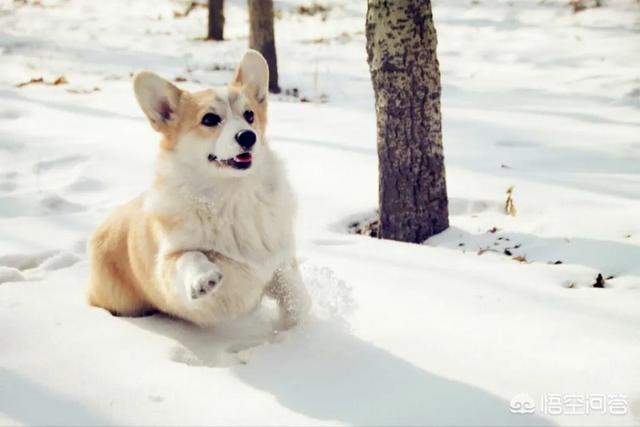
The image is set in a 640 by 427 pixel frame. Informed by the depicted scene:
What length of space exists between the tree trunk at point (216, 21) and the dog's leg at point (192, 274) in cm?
1003

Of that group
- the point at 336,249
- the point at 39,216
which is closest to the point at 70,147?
the point at 39,216

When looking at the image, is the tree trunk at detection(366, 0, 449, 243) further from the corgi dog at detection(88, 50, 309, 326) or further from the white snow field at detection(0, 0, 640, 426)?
the corgi dog at detection(88, 50, 309, 326)

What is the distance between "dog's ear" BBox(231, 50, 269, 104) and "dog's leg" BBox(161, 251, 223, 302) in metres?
0.85

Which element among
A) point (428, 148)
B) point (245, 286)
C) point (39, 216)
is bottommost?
point (39, 216)

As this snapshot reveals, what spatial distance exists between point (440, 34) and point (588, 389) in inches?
381


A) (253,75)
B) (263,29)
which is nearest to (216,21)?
(263,29)

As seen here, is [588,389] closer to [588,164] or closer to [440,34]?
[588,164]

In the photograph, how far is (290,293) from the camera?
2754 mm

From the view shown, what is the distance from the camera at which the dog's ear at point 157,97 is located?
2691 mm

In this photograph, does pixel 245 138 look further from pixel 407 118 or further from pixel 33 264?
pixel 33 264

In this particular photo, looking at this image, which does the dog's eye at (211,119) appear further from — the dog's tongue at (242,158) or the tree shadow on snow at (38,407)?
the tree shadow on snow at (38,407)

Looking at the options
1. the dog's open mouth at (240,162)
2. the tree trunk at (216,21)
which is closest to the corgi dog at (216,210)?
the dog's open mouth at (240,162)

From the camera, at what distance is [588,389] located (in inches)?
Answer: 81.8

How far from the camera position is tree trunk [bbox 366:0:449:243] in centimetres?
359
